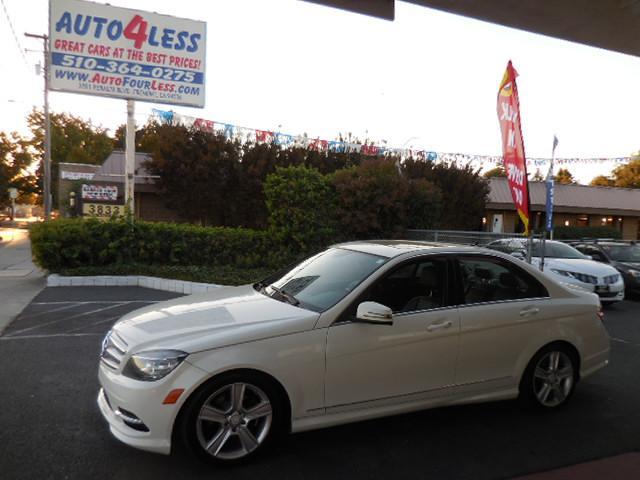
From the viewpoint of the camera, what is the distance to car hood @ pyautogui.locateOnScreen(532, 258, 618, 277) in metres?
10.2

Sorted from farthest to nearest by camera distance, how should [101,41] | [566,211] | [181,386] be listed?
[566,211], [101,41], [181,386]

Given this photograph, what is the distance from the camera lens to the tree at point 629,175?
164 feet

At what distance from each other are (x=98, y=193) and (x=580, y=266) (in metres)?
12.6

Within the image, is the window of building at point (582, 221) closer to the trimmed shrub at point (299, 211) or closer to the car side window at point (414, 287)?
the trimmed shrub at point (299, 211)

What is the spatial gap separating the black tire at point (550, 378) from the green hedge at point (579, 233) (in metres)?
26.5

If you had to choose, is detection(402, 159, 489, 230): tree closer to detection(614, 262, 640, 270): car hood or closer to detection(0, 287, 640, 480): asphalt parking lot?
detection(614, 262, 640, 270): car hood

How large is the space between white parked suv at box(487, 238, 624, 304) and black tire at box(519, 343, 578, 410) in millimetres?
5681

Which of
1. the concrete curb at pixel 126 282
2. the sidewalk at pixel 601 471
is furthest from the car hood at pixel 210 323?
the concrete curb at pixel 126 282

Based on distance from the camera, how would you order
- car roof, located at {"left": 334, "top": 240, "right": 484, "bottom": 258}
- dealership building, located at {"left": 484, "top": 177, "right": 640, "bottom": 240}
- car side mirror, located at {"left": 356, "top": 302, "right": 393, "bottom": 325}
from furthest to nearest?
dealership building, located at {"left": 484, "top": 177, "right": 640, "bottom": 240}
car roof, located at {"left": 334, "top": 240, "right": 484, "bottom": 258}
car side mirror, located at {"left": 356, "top": 302, "right": 393, "bottom": 325}

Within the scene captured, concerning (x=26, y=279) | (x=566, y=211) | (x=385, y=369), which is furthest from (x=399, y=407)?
(x=566, y=211)

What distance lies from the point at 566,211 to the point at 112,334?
31159mm

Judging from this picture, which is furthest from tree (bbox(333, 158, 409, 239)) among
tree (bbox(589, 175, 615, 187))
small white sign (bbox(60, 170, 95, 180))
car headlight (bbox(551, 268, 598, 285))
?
tree (bbox(589, 175, 615, 187))

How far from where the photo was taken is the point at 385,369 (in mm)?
3643

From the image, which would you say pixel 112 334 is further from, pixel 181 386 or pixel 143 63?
pixel 143 63
